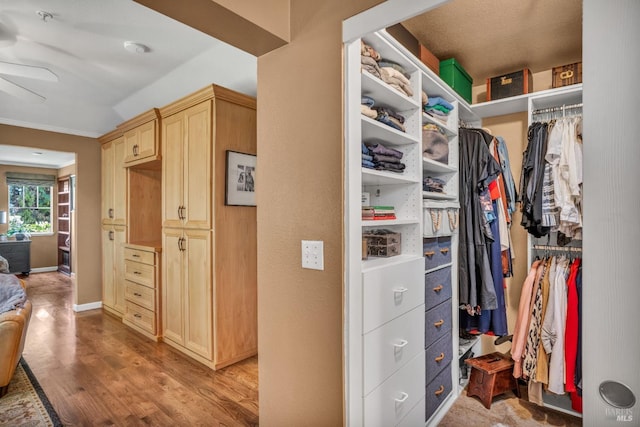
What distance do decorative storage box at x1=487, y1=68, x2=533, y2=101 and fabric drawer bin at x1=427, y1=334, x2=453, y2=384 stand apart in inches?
67.6

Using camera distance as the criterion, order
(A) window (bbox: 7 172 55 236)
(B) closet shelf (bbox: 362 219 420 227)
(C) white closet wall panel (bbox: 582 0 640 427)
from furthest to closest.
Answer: (A) window (bbox: 7 172 55 236), (B) closet shelf (bbox: 362 219 420 227), (C) white closet wall panel (bbox: 582 0 640 427)

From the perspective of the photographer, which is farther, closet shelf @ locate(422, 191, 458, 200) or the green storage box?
the green storage box

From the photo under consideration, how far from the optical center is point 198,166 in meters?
2.86

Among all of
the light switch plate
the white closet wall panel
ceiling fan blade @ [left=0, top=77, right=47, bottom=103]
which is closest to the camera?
the white closet wall panel

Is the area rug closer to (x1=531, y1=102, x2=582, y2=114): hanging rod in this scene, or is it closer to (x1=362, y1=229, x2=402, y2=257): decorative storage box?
(x1=362, y1=229, x2=402, y2=257): decorative storage box

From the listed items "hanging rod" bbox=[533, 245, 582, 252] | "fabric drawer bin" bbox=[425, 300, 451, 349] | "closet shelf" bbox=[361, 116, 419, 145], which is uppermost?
"closet shelf" bbox=[361, 116, 419, 145]

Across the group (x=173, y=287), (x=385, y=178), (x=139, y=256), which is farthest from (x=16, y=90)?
(x=385, y=178)

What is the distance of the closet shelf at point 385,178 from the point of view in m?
1.57

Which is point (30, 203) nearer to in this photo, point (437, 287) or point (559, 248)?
point (437, 287)

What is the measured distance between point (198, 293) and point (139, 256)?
1.16 metres

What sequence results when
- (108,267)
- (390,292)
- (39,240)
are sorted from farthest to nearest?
(39,240) → (108,267) → (390,292)

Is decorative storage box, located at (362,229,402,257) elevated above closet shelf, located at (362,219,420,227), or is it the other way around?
closet shelf, located at (362,219,420,227)

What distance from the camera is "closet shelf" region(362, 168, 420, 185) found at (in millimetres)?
1567

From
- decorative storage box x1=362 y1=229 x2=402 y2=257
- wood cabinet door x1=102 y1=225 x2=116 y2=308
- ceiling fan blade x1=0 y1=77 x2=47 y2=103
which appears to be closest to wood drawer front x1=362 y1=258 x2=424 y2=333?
decorative storage box x1=362 y1=229 x2=402 y2=257
